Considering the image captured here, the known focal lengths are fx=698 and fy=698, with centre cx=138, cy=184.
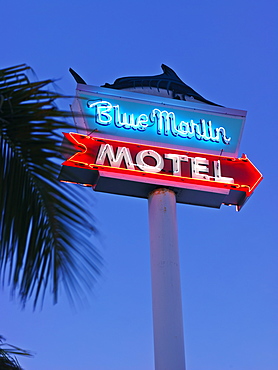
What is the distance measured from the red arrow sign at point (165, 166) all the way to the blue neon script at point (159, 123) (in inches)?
25.6

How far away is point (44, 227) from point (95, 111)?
586 inches

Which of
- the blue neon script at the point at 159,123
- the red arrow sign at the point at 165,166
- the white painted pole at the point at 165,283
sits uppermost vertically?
the blue neon script at the point at 159,123

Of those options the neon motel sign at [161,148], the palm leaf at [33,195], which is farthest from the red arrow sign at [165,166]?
the palm leaf at [33,195]

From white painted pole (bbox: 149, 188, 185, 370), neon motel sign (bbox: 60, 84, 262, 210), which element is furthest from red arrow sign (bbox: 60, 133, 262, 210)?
white painted pole (bbox: 149, 188, 185, 370)

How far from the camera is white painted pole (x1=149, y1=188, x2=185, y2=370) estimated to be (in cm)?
1546

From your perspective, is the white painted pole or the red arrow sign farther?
the red arrow sign

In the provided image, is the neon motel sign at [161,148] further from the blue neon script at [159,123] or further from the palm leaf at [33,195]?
the palm leaf at [33,195]

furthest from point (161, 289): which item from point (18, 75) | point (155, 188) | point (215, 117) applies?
point (18, 75)

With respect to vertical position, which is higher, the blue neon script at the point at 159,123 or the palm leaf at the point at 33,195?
the blue neon script at the point at 159,123

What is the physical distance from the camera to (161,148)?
60.9ft

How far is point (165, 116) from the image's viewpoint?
19.2 m

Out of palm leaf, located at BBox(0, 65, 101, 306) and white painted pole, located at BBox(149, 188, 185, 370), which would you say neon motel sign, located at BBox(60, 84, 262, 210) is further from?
palm leaf, located at BBox(0, 65, 101, 306)

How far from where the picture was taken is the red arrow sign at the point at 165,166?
57.8ft

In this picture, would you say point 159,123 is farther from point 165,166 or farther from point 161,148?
point 165,166
